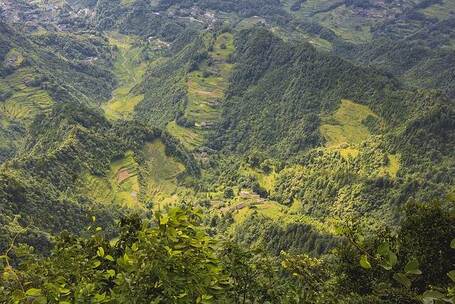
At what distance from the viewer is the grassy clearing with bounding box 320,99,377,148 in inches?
5837

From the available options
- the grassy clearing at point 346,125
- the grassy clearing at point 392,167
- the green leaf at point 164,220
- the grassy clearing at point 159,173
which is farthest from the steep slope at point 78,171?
the green leaf at point 164,220

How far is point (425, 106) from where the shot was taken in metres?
142

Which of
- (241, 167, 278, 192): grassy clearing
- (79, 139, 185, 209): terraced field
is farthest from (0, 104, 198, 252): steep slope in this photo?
(241, 167, 278, 192): grassy clearing

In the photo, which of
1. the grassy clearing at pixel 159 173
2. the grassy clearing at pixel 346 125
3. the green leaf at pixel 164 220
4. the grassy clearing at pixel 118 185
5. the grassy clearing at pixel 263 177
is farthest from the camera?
the grassy clearing at pixel 346 125

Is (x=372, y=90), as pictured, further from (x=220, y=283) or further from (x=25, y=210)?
(x=220, y=283)

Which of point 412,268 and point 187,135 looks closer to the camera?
point 412,268

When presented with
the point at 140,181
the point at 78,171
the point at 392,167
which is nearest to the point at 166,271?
the point at 78,171

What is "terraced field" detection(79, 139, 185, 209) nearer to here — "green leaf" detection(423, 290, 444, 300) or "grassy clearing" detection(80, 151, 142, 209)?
"grassy clearing" detection(80, 151, 142, 209)

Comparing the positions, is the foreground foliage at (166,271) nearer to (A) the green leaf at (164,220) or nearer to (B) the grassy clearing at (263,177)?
(A) the green leaf at (164,220)

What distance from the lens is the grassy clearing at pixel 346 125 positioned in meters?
148

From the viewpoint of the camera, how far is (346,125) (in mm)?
157625

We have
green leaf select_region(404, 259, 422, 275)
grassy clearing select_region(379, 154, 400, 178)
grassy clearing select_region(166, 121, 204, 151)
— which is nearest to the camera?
green leaf select_region(404, 259, 422, 275)

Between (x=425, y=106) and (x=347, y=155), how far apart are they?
1056 inches

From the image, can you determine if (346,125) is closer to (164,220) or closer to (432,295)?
(164,220)
